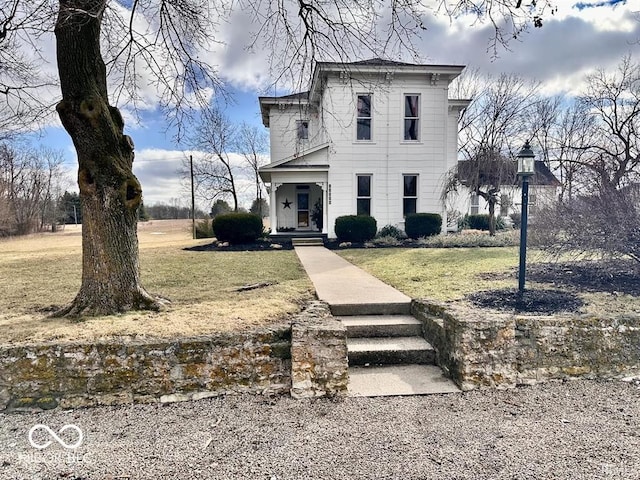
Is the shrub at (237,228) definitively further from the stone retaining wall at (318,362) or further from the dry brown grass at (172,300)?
the stone retaining wall at (318,362)

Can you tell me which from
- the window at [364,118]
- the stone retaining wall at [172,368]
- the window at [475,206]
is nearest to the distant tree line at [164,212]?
the window at [475,206]

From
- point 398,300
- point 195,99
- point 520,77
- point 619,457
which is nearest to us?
point 619,457

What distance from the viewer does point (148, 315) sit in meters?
4.29

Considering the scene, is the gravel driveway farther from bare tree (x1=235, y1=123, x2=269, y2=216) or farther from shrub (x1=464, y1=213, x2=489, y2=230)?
bare tree (x1=235, y1=123, x2=269, y2=216)

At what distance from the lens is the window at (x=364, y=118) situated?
50.5 ft

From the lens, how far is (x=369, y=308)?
470cm

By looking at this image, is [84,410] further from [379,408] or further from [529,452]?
[529,452]

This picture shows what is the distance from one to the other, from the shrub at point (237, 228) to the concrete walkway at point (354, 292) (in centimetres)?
687

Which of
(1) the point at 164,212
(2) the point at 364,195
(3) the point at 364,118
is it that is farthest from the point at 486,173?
(1) the point at 164,212

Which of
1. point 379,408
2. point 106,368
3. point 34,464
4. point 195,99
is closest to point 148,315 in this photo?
point 106,368

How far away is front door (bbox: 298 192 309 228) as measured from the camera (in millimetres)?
18344

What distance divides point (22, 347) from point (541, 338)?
179 inches

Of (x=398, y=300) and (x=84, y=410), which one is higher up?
(x=398, y=300)

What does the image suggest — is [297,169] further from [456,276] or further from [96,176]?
[96,176]
